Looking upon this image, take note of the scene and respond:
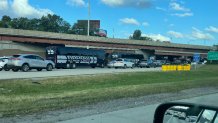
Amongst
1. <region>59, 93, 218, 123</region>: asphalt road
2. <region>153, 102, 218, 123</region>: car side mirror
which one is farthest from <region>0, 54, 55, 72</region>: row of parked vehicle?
<region>153, 102, 218, 123</region>: car side mirror

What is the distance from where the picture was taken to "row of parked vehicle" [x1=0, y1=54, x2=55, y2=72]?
4159 centimetres

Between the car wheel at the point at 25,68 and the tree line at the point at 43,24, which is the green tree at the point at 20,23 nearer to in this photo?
the tree line at the point at 43,24

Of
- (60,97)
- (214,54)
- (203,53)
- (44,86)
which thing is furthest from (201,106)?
(203,53)

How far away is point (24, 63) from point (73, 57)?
17759 millimetres

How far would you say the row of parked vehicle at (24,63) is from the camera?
41594 mm

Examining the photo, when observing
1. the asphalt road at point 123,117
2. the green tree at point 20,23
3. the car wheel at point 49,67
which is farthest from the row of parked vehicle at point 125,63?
the green tree at point 20,23

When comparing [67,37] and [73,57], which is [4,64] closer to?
[73,57]

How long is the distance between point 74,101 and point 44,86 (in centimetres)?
886

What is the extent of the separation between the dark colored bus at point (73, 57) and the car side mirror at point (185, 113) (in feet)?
175

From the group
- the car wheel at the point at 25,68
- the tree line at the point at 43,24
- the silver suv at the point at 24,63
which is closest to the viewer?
the silver suv at the point at 24,63

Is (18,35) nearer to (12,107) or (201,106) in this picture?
(12,107)

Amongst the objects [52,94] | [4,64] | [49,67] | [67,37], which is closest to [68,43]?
[67,37]

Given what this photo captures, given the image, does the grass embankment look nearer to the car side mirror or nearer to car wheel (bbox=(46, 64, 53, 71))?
the car side mirror

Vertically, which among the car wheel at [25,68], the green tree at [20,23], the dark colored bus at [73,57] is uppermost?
the green tree at [20,23]
